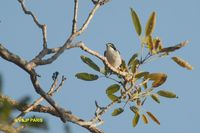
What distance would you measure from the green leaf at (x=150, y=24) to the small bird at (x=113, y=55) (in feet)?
6.94

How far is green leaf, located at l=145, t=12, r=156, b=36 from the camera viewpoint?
3.86m

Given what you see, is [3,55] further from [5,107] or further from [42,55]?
[5,107]

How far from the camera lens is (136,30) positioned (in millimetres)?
4066

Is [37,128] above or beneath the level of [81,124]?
beneath

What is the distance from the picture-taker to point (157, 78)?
4.41 m

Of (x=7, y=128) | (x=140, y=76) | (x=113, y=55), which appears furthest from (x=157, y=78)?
(x=7, y=128)

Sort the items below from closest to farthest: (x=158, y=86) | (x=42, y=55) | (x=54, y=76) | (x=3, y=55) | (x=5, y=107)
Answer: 1. (x=5, y=107)
2. (x=3, y=55)
3. (x=42, y=55)
4. (x=54, y=76)
5. (x=158, y=86)

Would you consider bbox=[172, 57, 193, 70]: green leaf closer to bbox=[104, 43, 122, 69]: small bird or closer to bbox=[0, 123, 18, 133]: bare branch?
bbox=[104, 43, 122, 69]: small bird

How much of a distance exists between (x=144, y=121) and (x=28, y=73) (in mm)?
2205

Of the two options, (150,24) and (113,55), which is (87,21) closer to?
(150,24)

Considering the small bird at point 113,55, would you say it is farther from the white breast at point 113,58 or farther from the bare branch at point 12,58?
the bare branch at point 12,58

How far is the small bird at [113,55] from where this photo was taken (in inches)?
253

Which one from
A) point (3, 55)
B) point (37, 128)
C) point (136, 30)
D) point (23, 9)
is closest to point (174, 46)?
point (136, 30)

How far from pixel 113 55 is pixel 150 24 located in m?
3.33
